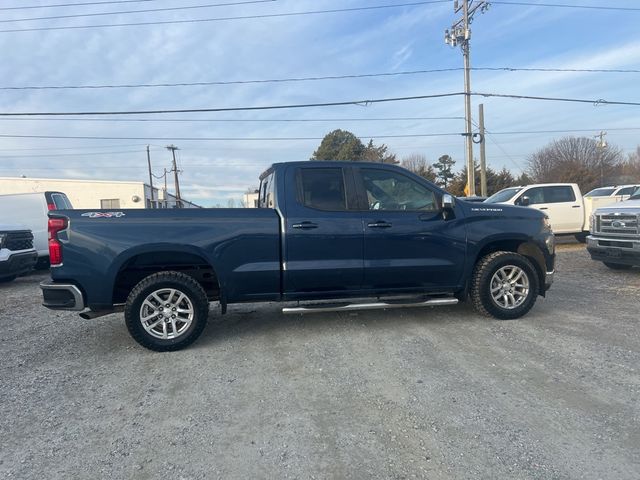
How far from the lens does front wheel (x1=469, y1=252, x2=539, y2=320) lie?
5457 mm

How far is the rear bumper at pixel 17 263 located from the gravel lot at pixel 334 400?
397 cm

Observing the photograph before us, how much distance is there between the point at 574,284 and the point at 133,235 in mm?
7343

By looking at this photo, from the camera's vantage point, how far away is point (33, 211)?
11430 millimetres

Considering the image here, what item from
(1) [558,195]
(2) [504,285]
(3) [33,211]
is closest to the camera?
(2) [504,285]

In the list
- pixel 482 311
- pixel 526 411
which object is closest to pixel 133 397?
pixel 526 411

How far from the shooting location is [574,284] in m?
8.03

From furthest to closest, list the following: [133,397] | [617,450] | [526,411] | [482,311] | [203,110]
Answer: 1. [203,110]
2. [482,311]
3. [133,397]
4. [526,411]
5. [617,450]

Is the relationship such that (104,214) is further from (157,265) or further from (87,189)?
(87,189)

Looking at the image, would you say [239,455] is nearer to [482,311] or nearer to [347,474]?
[347,474]

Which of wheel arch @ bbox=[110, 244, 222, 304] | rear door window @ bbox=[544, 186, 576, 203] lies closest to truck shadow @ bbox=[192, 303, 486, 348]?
wheel arch @ bbox=[110, 244, 222, 304]

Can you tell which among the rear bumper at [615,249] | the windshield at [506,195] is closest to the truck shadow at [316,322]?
the rear bumper at [615,249]

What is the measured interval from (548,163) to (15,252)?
174 ft

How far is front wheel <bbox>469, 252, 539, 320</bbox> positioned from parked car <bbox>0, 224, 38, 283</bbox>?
8.91 metres

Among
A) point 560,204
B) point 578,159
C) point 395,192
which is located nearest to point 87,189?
point 560,204
